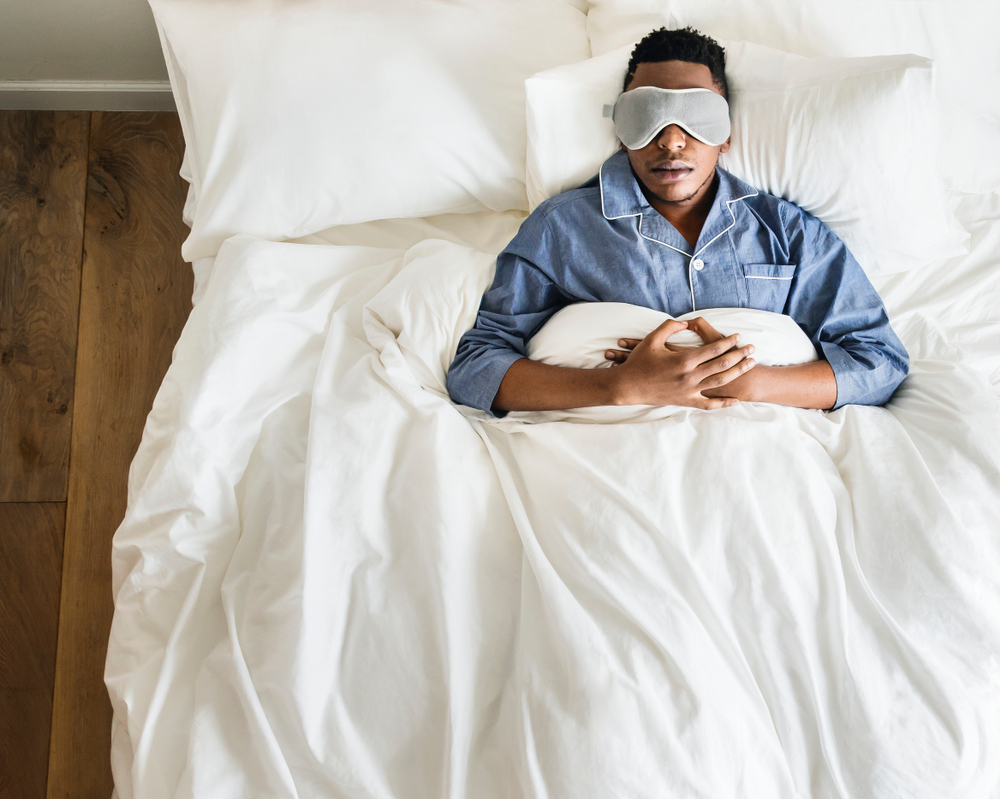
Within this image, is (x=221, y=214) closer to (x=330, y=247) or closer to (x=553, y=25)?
(x=330, y=247)

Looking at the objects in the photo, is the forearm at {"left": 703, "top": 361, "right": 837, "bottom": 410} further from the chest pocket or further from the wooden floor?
the wooden floor

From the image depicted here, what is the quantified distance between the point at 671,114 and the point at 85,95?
1.24 meters

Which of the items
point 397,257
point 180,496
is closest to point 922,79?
point 397,257

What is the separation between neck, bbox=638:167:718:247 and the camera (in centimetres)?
115

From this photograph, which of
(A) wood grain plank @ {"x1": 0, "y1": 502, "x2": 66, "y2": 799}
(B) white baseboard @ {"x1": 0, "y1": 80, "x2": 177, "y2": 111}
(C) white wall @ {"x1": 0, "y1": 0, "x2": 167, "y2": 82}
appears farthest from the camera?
→ (B) white baseboard @ {"x1": 0, "y1": 80, "x2": 177, "y2": 111}

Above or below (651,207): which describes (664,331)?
below

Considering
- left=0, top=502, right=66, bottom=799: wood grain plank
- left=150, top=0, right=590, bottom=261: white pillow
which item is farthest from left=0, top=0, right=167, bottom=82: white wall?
left=0, top=502, right=66, bottom=799: wood grain plank

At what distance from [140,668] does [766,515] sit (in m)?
0.79

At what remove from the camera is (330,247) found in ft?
3.91

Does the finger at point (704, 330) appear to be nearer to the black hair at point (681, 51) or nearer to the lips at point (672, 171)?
the lips at point (672, 171)

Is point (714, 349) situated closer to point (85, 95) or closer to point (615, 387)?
point (615, 387)

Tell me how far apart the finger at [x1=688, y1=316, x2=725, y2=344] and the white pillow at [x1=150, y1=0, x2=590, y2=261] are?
42 centimetres

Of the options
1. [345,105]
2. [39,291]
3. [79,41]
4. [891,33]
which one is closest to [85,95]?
[79,41]

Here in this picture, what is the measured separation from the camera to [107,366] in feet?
4.71
